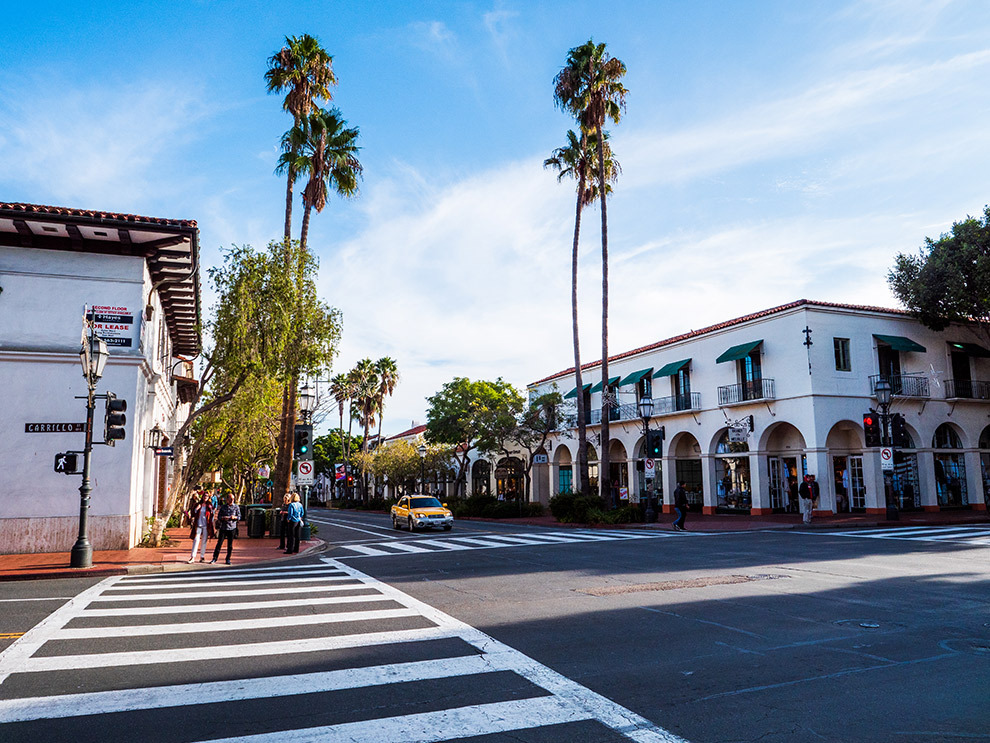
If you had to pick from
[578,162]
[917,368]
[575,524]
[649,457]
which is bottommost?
[575,524]

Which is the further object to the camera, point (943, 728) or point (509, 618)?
point (509, 618)

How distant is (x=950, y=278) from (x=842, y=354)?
5.44 metres

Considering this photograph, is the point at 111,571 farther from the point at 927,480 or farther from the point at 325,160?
the point at 927,480

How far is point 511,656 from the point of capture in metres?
6.78

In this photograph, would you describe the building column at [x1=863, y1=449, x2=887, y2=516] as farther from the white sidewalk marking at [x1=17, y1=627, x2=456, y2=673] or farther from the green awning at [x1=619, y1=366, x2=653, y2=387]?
the white sidewalk marking at [x1=17, y1=627, x2=456, y2=673]

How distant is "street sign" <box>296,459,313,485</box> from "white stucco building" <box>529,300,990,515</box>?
16655mm

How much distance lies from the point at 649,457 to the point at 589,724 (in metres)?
21.2

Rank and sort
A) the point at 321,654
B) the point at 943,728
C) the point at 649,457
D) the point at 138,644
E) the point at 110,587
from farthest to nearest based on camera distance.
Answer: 1. the point at 649,457
2. the point at 110,587
3. the point at 138,644
4. the point at 321,654
5. the point at 943,728

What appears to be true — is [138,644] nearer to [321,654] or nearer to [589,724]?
[321,654]

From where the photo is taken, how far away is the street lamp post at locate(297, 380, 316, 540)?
73.8 ft

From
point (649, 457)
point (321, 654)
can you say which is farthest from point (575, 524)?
point (321, 654)

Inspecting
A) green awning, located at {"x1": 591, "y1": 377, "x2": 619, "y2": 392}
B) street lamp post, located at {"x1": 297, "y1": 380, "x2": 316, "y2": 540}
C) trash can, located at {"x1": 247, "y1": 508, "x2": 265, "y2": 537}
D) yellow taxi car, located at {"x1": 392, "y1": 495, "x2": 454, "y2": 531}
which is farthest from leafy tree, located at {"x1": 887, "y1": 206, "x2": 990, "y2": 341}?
trash can, located at {"x1": 247, "y1": 508, "x2": 265, "y2": 537}

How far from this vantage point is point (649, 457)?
2555cm

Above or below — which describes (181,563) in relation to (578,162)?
below
